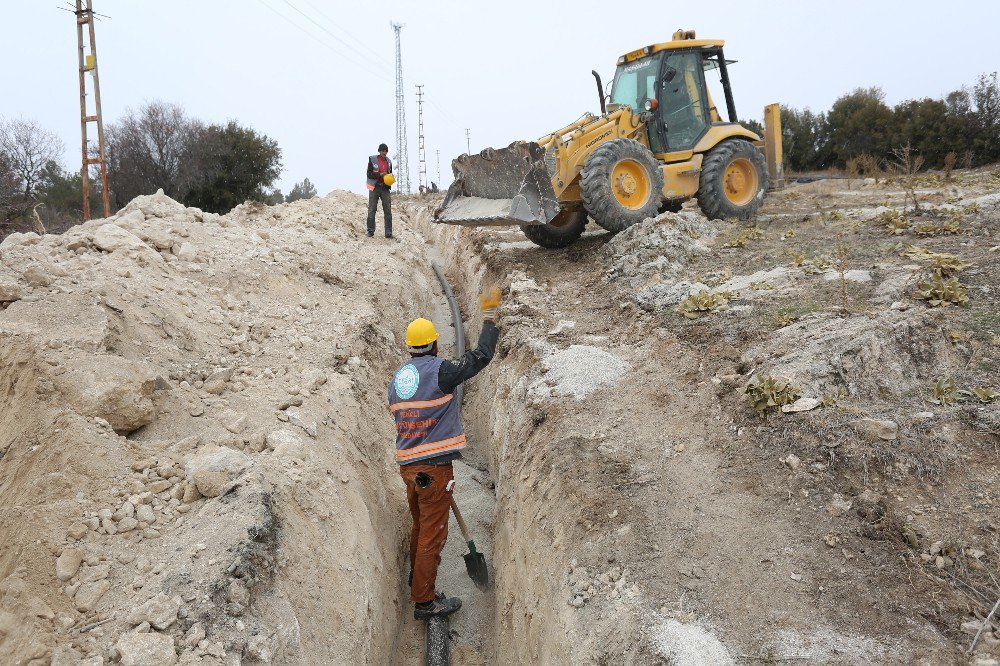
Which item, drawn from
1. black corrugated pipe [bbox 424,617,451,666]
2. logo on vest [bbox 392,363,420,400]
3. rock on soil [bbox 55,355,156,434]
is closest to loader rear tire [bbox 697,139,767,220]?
logo on vest [bbox 392,363,420,400]

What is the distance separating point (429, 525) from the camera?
17.7 ft

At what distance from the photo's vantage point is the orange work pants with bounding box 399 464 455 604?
5359mm

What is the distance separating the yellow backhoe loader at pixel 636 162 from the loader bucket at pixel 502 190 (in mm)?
15

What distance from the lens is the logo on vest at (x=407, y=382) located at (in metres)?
5.25

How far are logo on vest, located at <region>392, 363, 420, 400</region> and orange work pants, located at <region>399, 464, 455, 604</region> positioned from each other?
0.61 metres

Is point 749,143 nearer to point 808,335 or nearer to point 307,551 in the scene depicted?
point 808,335

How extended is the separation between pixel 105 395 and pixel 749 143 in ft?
30.3

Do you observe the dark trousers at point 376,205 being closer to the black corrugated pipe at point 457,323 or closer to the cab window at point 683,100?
the black corrugated pipe at point 457,323

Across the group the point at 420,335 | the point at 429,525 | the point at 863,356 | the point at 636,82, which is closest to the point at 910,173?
the point at 636,82

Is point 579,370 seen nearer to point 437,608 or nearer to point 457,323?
point 437,608

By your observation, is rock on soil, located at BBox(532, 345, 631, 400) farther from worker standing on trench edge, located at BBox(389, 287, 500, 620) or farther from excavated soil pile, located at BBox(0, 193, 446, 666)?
excavated soil pile, located at BBox(0, 193, 446, 666)

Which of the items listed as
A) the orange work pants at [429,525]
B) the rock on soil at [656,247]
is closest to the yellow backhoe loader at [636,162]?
the rock on soil at [656,247]

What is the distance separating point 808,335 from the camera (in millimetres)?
4887

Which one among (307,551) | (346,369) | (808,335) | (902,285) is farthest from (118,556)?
(902,285)
